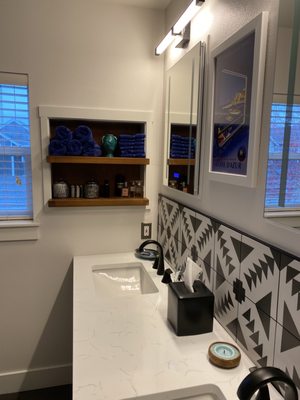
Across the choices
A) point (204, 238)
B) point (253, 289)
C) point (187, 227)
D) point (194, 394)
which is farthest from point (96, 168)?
point (194, 394)

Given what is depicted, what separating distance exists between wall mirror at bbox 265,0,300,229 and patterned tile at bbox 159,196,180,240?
86 centimetres

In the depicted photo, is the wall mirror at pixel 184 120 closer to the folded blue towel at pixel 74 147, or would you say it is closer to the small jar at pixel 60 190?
the folded blue towel at pixel 74 147

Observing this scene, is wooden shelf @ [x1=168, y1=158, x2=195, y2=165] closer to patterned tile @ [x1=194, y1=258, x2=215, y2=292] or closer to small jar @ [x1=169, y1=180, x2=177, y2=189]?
small jar @ [x1=169, y1=180, x2=177, y2=189]

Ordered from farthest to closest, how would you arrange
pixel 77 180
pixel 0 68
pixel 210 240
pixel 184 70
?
pixel 77 180, pixel 0 68, pixel 184 70, pixel 210 240

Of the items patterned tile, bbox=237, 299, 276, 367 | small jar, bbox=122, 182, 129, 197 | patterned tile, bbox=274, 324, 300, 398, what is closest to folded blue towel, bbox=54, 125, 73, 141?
small jar, bbox=122, 182, 129, 197

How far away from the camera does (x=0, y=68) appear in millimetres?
1795

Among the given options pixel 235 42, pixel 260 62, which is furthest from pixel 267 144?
pixel 235 42

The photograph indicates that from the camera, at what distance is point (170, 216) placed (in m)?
1.91

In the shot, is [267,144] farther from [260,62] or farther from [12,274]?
[12,274]

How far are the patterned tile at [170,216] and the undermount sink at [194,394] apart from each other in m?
0.91

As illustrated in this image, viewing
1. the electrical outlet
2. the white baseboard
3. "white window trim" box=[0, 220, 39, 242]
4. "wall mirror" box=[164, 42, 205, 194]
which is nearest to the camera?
"wall mirror" box=[164, 42, 205, 194]

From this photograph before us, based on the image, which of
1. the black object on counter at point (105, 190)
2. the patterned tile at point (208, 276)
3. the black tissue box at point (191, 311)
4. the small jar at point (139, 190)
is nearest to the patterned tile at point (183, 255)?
the patterned tile at point (208, 276)

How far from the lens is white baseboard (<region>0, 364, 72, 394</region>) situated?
204cm

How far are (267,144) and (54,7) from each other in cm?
160
